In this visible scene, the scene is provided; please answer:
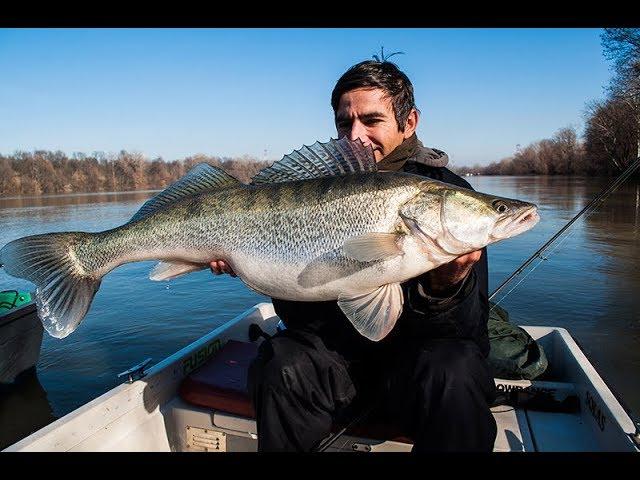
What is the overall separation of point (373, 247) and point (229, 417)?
5.37 feet

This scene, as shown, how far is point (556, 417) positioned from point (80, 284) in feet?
10.6

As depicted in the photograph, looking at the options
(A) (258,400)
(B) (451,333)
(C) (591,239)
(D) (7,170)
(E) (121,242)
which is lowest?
(C) (591,239)

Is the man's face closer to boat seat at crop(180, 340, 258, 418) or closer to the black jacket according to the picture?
the black jacket

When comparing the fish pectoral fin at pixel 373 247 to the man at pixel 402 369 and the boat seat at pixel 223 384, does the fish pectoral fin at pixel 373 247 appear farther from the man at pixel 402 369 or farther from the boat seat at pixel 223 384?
the boat seat at pixel 223 384

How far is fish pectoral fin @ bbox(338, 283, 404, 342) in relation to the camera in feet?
7.50

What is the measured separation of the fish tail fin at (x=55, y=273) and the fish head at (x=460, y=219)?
199 cm

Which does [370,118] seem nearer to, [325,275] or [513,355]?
[325,275]

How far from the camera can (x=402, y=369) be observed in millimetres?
2334

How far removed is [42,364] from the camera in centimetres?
619

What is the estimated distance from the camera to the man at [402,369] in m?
2.13

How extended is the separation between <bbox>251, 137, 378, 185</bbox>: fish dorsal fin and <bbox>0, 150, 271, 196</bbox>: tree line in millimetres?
52712

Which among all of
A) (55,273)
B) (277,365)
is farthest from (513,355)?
(55,273)

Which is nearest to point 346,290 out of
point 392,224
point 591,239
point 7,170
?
point 392,224
